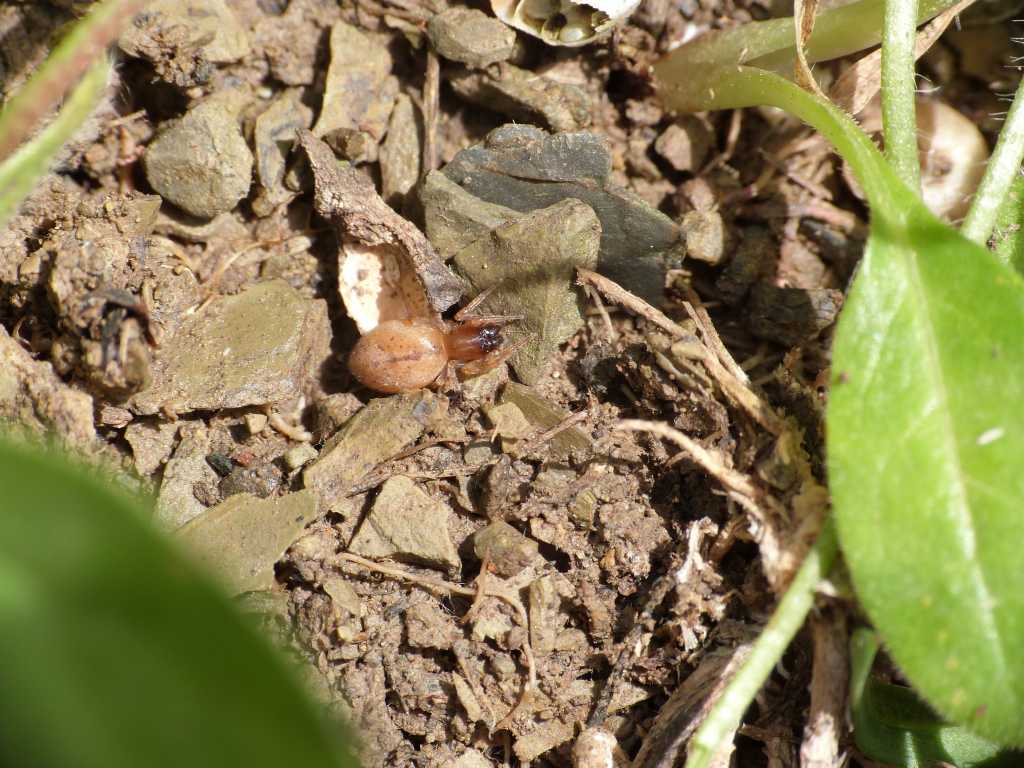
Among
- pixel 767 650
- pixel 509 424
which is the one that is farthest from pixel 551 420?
pixel 767 650

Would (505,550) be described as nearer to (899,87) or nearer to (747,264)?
(747,264)

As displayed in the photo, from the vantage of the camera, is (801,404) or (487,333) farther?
(487,333)

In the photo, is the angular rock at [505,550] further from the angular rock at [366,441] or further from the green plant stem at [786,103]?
the green plant stem at [786,103]

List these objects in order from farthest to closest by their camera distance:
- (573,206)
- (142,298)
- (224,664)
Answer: (573,206)
(142,298)
(224,664)

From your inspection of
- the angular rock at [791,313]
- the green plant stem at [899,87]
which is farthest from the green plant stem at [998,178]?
the angular rock at [791,313]

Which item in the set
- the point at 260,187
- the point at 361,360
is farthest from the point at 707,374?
the point at 260,187

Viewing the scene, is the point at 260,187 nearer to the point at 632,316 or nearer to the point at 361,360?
the point at 361,360
